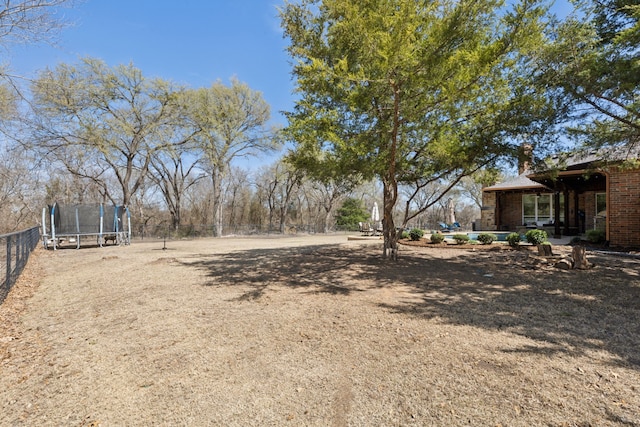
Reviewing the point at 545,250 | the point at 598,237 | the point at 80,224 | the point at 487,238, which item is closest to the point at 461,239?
the point at 487,238

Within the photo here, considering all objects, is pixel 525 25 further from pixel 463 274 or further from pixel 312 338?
pixel 312 338

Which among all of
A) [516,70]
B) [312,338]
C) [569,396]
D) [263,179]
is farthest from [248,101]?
[569,396]

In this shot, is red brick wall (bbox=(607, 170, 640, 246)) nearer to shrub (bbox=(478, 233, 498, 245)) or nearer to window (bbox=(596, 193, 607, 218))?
shrub (bbox=(478, 233, 498, 245))

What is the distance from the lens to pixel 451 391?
231cm

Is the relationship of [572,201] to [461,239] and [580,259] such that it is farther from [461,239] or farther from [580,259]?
[580,259]

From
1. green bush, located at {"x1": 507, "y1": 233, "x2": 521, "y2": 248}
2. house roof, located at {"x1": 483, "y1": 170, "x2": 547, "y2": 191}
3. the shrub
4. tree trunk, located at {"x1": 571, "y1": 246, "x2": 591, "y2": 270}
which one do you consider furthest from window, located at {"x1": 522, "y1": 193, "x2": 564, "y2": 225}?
tree trunk, located at {"x1": 571, "y1": 246, "x2": 591, "y2": 270}

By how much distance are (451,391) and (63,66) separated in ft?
66.1

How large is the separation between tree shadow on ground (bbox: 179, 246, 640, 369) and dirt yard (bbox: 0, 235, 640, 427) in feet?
0.12

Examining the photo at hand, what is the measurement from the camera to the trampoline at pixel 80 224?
12.9 meters

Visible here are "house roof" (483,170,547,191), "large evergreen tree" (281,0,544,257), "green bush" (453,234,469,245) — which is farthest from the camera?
"house roof" (483,170,547,191)

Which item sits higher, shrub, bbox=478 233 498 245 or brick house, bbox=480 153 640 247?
brick house, bbox=480 153 640 247

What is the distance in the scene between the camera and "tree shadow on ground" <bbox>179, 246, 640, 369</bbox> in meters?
3.41

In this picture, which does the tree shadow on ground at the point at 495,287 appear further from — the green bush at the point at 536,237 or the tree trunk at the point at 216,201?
the tree trunk at the point at 216,201

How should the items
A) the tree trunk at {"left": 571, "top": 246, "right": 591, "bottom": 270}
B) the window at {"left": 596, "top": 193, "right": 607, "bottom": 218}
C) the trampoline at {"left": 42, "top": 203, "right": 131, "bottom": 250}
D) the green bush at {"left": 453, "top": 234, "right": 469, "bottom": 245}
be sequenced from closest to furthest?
the tree trunk at {"left": 571, "top": 246, "right": 591, "bottom": 270} < the green bush at {"left": 453, "top": 234, "right": 469, "bottom": 245} < the trampoline at {"left": 42, "top": 203, "right": 131, "bottom": 250} < the window at {"left": 596, "top": 193, "right": 607, "bottom": 218}
